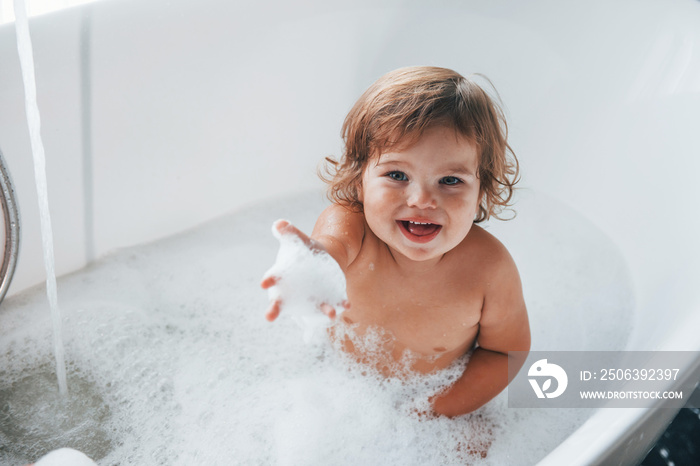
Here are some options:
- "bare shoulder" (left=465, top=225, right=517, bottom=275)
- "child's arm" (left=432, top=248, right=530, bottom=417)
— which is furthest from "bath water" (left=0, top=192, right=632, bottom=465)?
"bare shoulder" (left=465, top=225, right=517, bottom=275)

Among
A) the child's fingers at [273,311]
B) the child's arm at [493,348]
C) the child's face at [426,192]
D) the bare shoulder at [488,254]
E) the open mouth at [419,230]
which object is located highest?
the child's face at [426,192]

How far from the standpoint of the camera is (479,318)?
1013mm

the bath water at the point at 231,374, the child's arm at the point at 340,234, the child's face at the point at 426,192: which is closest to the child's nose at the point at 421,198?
the child's face at the point at 426,192

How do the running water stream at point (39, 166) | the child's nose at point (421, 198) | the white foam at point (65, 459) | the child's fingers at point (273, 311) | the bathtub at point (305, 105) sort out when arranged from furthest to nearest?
the bathtub at point (305, 105), the running water stream at point (39, 166), the white foam at point (65, 459), the child's nose at point (421, 198), the child's fingers at point (273, 311)

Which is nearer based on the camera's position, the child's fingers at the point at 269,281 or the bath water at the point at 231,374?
the child's fingers at the point at 269,281

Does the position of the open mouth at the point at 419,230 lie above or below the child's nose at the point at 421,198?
below

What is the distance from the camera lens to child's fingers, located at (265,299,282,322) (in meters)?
0.66

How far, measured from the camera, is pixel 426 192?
83 cm

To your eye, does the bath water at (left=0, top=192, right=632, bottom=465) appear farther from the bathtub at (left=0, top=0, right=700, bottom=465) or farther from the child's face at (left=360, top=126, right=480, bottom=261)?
the child's face at (left=360, top=126, right=480, bottom=261)

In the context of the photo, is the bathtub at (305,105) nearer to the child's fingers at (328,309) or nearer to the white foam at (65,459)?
the white foam at (65,459)

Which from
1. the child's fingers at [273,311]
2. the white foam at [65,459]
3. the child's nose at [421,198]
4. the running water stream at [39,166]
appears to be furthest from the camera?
the running water stream at [39,166]

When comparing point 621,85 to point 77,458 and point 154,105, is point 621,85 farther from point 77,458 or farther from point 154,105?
point 77,458

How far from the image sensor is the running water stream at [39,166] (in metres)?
1.04

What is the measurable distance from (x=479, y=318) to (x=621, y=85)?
69cm
